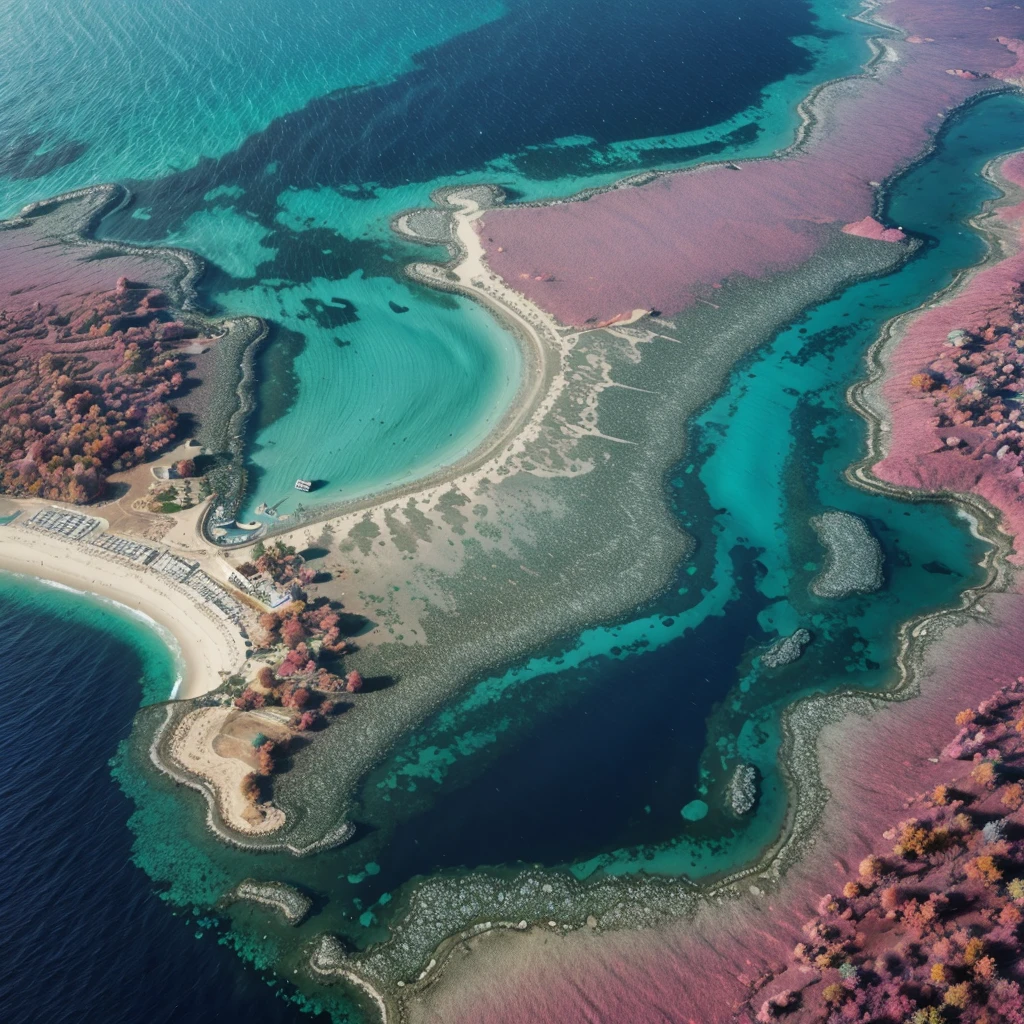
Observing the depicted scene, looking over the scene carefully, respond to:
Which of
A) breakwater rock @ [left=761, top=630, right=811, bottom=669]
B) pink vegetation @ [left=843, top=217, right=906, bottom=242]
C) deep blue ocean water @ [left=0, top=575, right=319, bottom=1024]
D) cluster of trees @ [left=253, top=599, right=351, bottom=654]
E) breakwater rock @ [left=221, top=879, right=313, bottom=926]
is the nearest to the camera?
deep blue ocean water @ [left=0, top=575, right=319, bottom=1024]

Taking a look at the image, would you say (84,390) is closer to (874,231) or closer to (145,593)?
(145,593)

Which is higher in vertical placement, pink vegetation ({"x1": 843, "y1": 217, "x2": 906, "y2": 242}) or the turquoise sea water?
the turquoise sea water

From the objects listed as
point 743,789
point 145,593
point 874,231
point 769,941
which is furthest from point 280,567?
point 874,231

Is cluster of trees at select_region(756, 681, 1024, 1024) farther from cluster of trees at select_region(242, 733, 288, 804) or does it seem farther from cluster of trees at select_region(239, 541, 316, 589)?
cluster of trees at select_region(239, 541, 316, 589)

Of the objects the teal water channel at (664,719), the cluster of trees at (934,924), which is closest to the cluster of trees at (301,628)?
the teal water channel at (664,719)

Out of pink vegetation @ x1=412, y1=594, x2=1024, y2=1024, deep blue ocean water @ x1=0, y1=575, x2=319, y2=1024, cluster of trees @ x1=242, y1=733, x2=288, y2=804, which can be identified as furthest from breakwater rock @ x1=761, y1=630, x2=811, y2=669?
deep blue ocean water @ x1=0, y1=575, x2=319, y2=1024

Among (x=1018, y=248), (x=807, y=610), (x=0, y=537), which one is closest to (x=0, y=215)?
(x=0, y=537)
